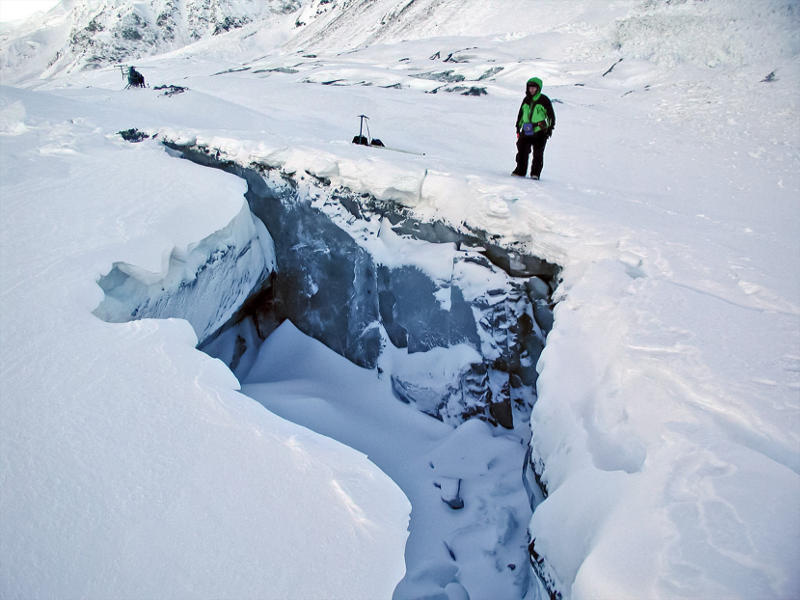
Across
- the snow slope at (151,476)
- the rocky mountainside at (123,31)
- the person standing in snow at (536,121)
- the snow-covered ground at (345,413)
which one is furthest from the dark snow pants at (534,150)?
the rocky mountainside at (123,31)

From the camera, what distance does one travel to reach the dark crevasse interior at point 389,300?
345cm

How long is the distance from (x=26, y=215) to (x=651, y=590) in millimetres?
4437

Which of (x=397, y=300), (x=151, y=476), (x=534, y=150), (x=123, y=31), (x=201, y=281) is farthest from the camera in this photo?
(x=123, y=31)

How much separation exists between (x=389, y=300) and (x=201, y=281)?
1.68 metres

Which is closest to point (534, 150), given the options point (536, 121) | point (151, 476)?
point (536, 121)

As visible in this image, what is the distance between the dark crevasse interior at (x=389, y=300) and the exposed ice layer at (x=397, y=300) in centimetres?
1

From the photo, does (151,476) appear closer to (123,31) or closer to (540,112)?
(540,112)

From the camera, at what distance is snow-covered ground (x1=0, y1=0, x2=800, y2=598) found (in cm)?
135

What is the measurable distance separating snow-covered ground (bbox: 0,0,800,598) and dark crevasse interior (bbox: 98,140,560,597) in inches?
7.9

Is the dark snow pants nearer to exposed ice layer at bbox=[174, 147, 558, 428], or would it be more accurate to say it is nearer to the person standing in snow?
the person standing in snow

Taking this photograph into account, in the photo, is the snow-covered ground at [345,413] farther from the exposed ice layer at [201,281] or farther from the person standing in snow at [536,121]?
the person standing in snow at [536,121]

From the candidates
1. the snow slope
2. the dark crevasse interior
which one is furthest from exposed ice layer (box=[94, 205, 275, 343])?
the snow slope

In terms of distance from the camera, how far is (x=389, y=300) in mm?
4137

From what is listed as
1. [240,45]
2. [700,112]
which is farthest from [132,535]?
[240,45]
